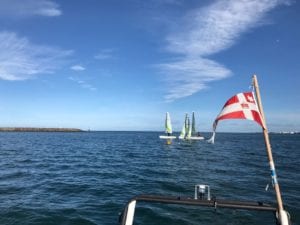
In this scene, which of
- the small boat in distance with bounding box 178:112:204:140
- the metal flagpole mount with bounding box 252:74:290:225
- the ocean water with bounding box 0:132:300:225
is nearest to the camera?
the metal flagpole mount with bounding box 252:74:290:225

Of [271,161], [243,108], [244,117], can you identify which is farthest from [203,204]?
[243,108]

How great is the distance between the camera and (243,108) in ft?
21.4

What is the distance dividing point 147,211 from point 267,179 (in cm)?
1609

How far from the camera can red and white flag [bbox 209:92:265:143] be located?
6.45m

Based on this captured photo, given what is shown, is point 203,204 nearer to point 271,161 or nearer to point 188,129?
point 271,161

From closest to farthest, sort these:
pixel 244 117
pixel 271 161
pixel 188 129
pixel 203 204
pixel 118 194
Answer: pixel 271 161, pixel 244 117, pixel 203 204, pixel 118 194, pixel 188 129

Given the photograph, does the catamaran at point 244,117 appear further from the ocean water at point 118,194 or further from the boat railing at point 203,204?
the ocean water at point 118,194

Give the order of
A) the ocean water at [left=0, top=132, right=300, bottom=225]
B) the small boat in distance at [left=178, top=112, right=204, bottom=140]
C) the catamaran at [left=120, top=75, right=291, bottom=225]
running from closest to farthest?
the catamaran at [left=120, top=75, right=291, bottom=225]
the ocean water at [left=0, top=132, right=300, bottom=225]
the small boat in distance at [left=178, top=112, right=204, bottom=140]

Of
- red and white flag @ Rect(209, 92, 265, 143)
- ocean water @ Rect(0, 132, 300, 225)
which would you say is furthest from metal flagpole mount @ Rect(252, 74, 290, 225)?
ocean water @ Rect(0, 132, 300, 225)

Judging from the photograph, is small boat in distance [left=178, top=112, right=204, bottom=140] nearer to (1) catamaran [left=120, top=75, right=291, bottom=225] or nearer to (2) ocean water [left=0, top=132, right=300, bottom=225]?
(2) ocean water [left=0, top=132, right=300, bottom=225]

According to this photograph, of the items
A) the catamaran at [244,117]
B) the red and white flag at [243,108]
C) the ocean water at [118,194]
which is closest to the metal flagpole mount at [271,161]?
the catamaran at [244,117]

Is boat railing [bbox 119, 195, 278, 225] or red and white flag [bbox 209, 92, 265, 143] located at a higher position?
red and white flag [bbox 209, 92, 265, 143]

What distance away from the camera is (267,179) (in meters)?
27.1

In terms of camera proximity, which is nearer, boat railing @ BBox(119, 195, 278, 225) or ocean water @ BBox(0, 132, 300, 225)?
boat railing @ BBox(119, 195, 278, 225)
